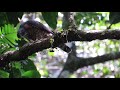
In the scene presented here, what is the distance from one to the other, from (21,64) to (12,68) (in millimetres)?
161

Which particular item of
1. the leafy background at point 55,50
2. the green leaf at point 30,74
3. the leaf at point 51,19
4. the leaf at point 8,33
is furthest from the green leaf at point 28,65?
the leaf at point 8,33

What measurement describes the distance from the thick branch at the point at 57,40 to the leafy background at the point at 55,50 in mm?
76

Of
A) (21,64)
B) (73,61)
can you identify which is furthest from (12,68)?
(73,61)

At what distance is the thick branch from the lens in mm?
1990

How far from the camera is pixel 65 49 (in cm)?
261

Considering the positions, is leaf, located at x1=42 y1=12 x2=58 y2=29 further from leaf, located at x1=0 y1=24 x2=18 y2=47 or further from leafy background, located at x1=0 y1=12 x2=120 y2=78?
leaf, located at x1=0 y1=24 x2=18 y2=47

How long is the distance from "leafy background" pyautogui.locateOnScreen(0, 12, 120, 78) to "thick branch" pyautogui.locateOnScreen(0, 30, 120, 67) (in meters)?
0.08

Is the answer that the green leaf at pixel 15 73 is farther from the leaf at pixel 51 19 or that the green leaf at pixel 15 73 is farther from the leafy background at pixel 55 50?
the leaf at pixel 51 19

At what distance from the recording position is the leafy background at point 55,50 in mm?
2094

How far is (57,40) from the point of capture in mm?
2059

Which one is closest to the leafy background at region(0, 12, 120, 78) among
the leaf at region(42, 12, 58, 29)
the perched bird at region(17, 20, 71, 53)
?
the leaf at region(42, 12, 58, 29)

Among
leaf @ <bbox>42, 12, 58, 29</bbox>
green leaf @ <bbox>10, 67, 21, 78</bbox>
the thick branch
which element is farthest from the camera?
leaf @ <bbox>42, 12, 58, 29</bbox>
